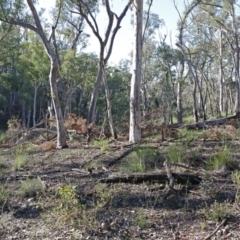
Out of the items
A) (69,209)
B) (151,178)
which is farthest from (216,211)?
(69,209)

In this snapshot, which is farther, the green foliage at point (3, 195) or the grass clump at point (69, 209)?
the green foliage at point (3, 195)

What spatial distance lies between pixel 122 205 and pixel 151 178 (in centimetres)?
88

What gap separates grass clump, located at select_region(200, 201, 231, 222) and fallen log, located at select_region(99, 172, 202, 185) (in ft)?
2.69

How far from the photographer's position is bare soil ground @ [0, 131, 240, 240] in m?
3.71

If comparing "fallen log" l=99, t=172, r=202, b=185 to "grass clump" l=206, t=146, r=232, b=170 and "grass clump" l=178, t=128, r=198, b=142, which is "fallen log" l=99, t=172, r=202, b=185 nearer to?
"grass clump" l=206, t=146, r=232, b=170

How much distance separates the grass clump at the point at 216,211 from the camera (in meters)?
3.80

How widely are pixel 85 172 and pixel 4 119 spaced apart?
92.7 feet

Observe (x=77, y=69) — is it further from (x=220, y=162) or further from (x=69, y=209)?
(x=69, y=209)

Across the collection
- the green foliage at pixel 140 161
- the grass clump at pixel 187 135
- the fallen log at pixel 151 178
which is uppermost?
the grass clump at pixel 187 135

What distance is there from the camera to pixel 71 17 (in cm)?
→ 2303

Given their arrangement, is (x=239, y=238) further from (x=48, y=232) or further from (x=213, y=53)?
(x=213, y=53)

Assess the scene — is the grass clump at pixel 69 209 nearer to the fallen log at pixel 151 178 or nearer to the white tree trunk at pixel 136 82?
the fallen log at pixel 151 178

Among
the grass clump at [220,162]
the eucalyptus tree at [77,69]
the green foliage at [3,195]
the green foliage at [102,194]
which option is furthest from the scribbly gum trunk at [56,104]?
the eucalyptus tree at [77,69]

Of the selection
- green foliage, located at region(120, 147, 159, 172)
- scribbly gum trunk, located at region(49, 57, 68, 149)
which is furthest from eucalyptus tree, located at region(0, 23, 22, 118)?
green foliage, located at region(120, 147, 159, 172)
